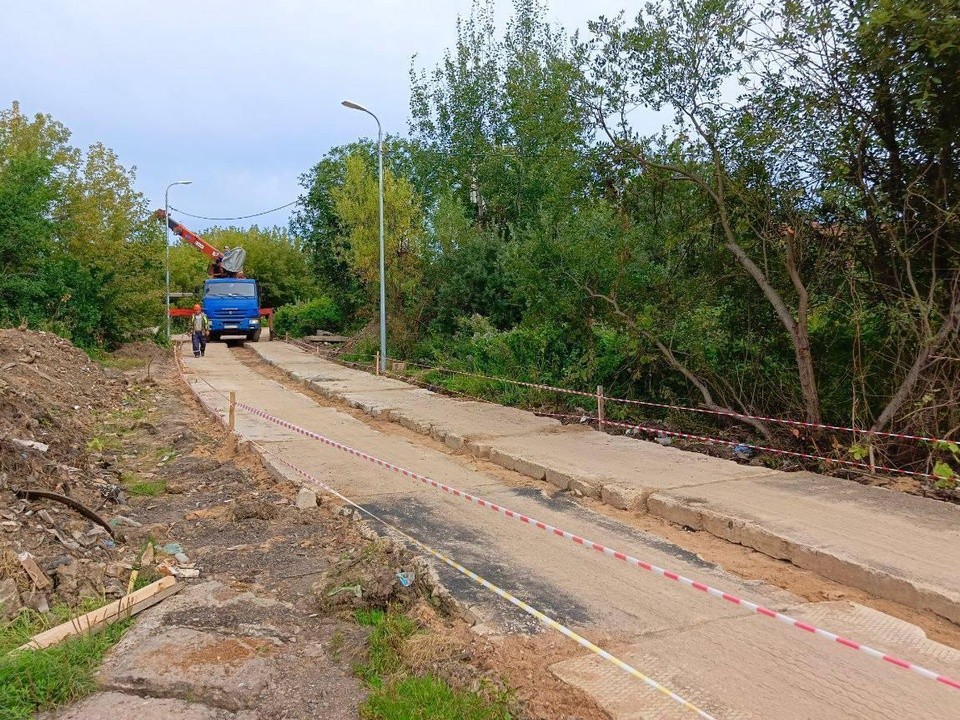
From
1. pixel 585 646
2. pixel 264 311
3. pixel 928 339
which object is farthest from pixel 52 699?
pixel 264 311

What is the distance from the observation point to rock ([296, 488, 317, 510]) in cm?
749

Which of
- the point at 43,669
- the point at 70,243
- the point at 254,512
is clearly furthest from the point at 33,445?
the point at 70,243

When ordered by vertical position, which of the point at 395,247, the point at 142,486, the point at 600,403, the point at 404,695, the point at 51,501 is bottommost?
the point at 142,486

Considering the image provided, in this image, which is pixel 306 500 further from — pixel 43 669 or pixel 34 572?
pixel 43 669

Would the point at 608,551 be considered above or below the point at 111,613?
above

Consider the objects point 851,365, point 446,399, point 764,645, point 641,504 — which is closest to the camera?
point 764,645

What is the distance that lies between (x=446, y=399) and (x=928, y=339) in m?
8.94

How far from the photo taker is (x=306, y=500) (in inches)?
298

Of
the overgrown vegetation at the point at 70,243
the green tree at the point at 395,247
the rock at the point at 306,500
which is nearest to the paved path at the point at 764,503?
the rock at the point at 306,500

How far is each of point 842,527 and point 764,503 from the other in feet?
2.77

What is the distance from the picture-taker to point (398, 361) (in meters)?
20.1

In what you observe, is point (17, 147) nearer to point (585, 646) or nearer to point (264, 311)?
point (264, 311)

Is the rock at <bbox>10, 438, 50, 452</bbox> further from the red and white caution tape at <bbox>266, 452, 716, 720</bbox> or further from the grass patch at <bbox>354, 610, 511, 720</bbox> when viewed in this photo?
the grass patch at <bbox>354, 610, 511, 720</bbox>

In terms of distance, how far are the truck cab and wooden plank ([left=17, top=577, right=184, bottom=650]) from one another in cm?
2730
